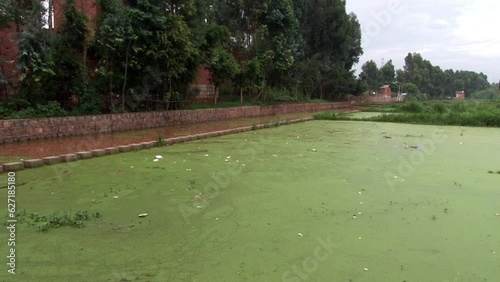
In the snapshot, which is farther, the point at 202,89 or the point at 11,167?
the point at 202,89

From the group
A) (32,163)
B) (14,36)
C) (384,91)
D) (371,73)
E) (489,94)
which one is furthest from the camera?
(489,94)

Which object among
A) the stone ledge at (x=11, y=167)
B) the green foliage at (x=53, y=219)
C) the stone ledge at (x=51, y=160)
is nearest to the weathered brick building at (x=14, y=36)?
the stone ledge at (x=51, y=160)

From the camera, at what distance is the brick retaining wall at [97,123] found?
29.8ft

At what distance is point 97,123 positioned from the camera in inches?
435

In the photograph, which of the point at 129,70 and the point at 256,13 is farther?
the point at 256,13

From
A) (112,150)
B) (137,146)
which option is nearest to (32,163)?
(112,150)

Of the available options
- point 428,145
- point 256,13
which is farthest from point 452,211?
point 256,13

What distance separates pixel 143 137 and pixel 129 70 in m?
2.95

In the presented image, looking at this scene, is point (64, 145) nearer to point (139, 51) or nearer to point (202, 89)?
point (139, 51)

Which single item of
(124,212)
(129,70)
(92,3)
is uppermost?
(92,3)

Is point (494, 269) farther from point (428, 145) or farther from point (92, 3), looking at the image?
point (92, 3)

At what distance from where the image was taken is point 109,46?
1099cm

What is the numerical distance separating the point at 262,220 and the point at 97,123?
8.64m

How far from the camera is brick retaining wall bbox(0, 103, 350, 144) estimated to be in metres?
9.09
